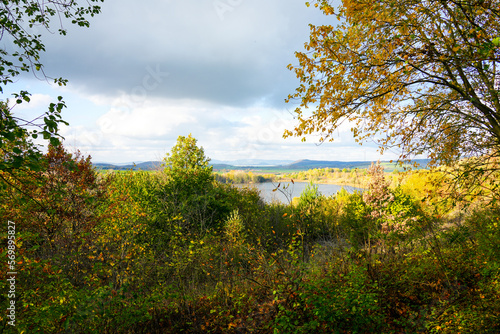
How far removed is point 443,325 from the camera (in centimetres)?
306

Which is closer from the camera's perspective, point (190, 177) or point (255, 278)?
point (255, 278)

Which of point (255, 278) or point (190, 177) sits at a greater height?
point (190, 177)

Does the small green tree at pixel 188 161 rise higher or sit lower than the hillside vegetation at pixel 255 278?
higher

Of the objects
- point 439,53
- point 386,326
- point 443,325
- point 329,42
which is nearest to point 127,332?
point 386,326

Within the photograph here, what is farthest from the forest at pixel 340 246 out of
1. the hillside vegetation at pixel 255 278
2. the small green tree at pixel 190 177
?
the small green tree at pixel 190 177

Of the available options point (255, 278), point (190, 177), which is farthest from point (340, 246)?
point (190, 177)

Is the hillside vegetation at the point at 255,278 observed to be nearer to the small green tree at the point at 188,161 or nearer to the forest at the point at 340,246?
the forest at the point at 340,246

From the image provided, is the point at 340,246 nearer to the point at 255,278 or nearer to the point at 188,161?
the point at 255,278

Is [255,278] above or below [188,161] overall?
below

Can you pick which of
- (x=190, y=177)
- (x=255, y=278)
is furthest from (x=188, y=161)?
(x=255, y=278)

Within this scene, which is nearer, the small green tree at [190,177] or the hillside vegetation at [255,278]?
the hillside vegetation at [255,278]

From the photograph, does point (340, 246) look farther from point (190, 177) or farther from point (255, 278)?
point (190, 177)

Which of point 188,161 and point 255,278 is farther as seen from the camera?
point 188,161

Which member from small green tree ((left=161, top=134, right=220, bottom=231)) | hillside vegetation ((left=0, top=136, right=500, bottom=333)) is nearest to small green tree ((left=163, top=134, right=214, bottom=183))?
small green tree ((left=161, top=134, right=220, bottom=231))
